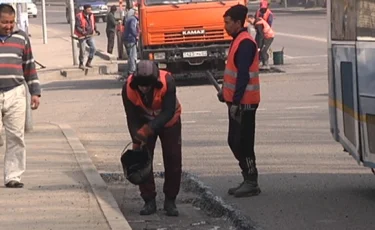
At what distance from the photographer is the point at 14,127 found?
1034cm

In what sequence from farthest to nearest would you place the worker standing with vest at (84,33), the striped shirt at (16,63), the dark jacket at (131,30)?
the worker standing with vest at (84,33) → the dark jacket at (131,30) → the striped shirt at (16,63)

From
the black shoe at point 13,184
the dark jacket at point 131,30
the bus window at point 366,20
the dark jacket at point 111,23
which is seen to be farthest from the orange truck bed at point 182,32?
the bus window at point 366,20

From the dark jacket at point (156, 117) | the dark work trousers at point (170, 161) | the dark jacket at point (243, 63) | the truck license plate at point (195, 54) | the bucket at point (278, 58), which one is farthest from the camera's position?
the bucket at point (278, 58)

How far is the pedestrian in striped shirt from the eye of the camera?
1023cm

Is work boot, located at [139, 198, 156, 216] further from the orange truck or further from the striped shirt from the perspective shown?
the orange truck

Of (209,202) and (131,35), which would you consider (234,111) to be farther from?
(131,35)

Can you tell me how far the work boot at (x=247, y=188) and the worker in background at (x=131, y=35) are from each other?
1701 centimetres

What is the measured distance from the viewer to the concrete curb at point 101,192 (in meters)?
8.53

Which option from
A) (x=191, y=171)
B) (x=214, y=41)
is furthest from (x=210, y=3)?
(x=191, y=171)

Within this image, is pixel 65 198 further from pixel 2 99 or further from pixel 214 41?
pixel 214 41

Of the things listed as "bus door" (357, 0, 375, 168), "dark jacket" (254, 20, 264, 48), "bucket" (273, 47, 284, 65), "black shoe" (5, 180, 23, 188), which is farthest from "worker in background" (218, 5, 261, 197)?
"bucket" (273, 47, 284, 65)

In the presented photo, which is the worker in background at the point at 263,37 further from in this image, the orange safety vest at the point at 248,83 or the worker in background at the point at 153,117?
the worker in background at the point at 153,117

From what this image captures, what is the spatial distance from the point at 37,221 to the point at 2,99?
1.91 m

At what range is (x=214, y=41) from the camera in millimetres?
23469
